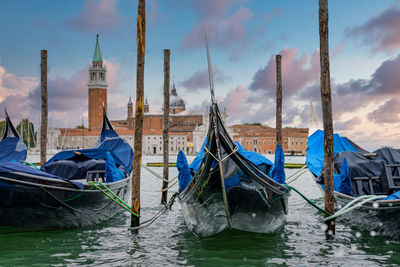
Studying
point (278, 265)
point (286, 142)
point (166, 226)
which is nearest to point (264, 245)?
point (278, 265)

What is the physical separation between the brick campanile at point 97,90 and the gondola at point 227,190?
71634mm

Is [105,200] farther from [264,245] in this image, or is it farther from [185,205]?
[264,245]

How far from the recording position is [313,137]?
35.4 feet

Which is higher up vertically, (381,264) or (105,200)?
(105,200)

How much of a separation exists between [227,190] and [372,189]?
3.06 metres

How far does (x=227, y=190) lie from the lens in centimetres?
586

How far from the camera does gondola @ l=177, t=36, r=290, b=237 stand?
579 cm

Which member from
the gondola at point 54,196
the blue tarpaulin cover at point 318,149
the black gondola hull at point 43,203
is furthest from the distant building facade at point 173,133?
the black gondola hull at point 43,203

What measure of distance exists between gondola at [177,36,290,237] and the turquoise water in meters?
0.26

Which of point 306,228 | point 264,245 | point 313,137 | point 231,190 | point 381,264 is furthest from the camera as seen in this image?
point 313,137

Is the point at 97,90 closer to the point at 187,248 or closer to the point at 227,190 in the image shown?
the point at 187,248

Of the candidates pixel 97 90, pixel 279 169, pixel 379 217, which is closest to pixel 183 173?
pixel 279 169

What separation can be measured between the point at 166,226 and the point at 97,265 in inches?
105

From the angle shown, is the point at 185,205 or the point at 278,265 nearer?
the point at 278,265
